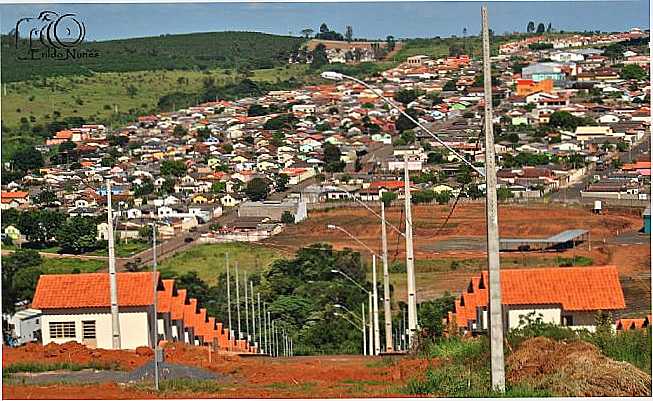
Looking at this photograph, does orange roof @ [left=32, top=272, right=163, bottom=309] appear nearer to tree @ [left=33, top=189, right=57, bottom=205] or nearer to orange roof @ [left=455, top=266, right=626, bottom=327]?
orange roof @ [left=455, top=266, right=626, bottom=327]

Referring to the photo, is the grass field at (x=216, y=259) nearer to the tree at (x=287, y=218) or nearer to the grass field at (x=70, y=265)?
the grass field at (x=70, y=265)

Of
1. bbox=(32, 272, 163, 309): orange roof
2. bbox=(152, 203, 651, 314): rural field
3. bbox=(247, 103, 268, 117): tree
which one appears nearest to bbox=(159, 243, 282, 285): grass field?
bbox=(152, 203, 651, 314): rural field

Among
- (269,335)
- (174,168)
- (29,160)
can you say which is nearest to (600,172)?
(174,168)

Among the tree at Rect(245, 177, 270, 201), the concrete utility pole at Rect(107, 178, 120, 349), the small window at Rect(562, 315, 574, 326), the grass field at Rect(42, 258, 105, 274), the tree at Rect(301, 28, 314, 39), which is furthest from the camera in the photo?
the tree at Rect(301, 28, 314, 39)

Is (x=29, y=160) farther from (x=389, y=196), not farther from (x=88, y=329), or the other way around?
(x=88, y=329)

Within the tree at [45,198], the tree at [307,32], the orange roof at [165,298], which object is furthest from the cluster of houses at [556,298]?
the tree at [307,32]

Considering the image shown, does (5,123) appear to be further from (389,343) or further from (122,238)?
(389,343)
